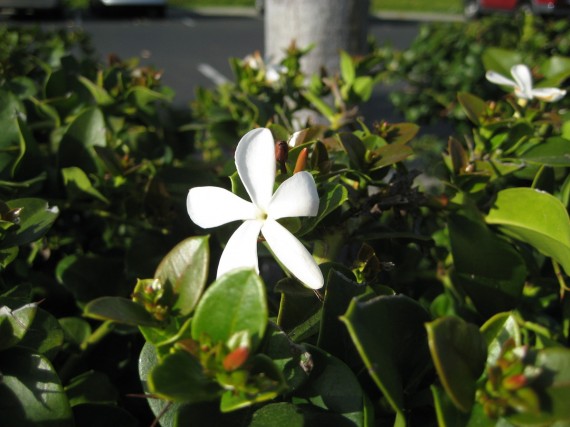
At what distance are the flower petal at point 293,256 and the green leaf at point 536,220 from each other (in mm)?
390

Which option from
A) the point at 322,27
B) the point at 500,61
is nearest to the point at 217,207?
the point at 500,61

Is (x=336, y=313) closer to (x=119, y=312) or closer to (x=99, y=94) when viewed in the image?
(x=119, y=312)

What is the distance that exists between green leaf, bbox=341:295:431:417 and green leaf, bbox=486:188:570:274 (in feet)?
0.99

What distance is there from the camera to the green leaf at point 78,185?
98cm

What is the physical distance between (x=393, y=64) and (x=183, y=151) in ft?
5.66

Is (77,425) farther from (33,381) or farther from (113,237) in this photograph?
(113,237)

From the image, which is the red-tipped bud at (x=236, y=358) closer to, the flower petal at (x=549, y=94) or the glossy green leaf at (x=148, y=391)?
the glossy green leaf at (x=148, y=391)

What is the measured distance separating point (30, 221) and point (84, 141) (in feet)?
0.96

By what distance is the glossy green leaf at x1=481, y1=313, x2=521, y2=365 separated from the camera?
2.00 feet

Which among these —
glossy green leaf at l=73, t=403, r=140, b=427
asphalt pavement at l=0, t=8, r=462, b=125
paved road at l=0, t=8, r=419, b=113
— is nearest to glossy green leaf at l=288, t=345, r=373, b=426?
glossy green leaf at l=73, t=403, r=140, b=427

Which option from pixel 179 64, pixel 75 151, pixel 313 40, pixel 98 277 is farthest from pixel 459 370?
pixel 179 64

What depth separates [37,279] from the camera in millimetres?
1079

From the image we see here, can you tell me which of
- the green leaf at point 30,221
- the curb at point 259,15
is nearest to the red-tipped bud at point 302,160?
the green leaf at point 30,221

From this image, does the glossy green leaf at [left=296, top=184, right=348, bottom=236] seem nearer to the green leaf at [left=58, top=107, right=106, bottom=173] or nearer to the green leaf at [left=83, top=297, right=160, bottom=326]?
the green leaf at [left=83, top=297, right=160, bottom=326]
